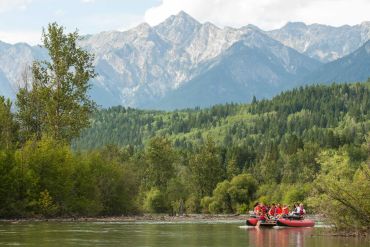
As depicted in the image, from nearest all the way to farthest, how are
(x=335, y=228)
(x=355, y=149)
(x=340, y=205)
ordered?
(x=340, y=205) → (x=335, y=228) → (x=355, y=149)

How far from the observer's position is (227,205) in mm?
143250

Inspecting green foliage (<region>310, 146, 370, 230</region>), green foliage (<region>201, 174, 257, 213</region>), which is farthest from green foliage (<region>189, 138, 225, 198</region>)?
green foliage (<region>310, 146, 370, 230</region>)

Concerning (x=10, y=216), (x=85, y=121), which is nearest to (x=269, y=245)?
(x=10, y=216)

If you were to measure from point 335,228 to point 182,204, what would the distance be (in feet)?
265

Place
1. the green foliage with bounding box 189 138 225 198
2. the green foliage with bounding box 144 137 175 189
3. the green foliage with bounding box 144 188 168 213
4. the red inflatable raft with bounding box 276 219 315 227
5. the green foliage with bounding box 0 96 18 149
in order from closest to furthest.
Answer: the red inflatable raft with bounding box 276 219 315 227 < the green foliage with bounding box 0 96 18 149 < the green foliage with bounding box 144 188 168 213 < the green foliage with bounding box 189 138 225 198 < the green foliage with bounding box 144 137 175 189

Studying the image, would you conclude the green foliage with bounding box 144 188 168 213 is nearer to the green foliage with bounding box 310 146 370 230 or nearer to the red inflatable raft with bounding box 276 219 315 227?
the red inflatable raft with bounding box 276 219 315 227

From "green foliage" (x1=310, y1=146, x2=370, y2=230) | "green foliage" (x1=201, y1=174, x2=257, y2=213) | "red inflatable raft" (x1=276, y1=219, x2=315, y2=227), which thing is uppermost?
"green foliage" (x1=201, y1=174, x2=257, y2=213)

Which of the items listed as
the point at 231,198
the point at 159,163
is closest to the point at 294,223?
the point at 231,198

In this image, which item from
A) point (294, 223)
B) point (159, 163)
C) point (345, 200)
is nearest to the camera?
point (345, 200)

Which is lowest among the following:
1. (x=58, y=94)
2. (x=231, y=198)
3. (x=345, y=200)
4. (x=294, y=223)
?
(x=294, y=223)

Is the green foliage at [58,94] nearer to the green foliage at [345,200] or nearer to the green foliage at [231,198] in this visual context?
the green foliage at [231,198]

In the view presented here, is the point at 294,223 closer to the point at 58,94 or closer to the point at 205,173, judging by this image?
the point at 58,94

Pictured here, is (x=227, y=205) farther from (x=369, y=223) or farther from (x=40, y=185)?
Answer: (x=369, y=223)

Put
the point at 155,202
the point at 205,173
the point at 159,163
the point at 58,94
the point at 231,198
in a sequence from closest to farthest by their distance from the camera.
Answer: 1. the point at 58,94
2. the point at 231,198
3. the point at 155,202
4. the point at 205,173
5. the point at 159,163
